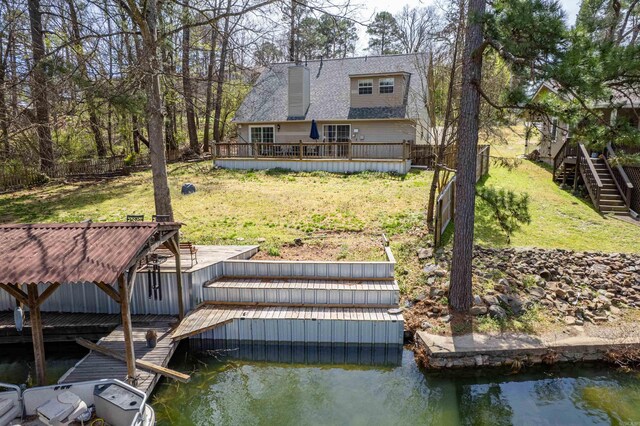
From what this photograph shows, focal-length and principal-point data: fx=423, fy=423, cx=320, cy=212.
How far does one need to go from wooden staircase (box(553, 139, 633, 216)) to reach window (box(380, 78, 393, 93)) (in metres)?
9.23

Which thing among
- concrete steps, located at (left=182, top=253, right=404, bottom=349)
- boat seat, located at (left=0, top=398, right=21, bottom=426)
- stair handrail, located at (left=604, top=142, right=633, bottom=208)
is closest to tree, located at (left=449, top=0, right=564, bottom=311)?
concrete steps, located at (left=182, top=253, right=404, bottom=349)

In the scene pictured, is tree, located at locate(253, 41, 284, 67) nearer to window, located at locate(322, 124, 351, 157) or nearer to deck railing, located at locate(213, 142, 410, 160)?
deck railing, located at locate(213, 142, 410, 160)

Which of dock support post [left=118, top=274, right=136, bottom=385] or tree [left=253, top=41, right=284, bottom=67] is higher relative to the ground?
tree [left=253, top=41, right=284, bottom=67]

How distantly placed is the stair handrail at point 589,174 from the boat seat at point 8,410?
1679 cm

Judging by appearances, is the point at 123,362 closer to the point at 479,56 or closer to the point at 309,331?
the point at 309,331

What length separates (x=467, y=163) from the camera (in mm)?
8328

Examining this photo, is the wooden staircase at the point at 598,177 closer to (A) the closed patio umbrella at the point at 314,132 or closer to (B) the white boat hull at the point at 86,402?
(A) the closed patio umbrella at the point at 314,132

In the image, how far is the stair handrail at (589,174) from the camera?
15.1 metres

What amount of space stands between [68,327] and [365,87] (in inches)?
771

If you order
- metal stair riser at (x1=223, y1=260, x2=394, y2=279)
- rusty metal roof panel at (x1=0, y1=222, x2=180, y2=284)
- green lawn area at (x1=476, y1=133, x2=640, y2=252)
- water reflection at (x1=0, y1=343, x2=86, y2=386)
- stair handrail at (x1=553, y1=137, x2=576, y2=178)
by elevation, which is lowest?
water reflection at (x1=0, y1=343, x2=86, y2=386)

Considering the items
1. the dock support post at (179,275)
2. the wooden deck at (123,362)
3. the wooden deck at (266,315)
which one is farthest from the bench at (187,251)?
the wooden deck at (123,362)

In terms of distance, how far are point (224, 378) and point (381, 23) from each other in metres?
44.4

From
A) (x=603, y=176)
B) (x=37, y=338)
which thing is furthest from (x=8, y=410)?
(x=603, y=176)

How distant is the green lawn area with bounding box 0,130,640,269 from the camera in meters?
11.8
